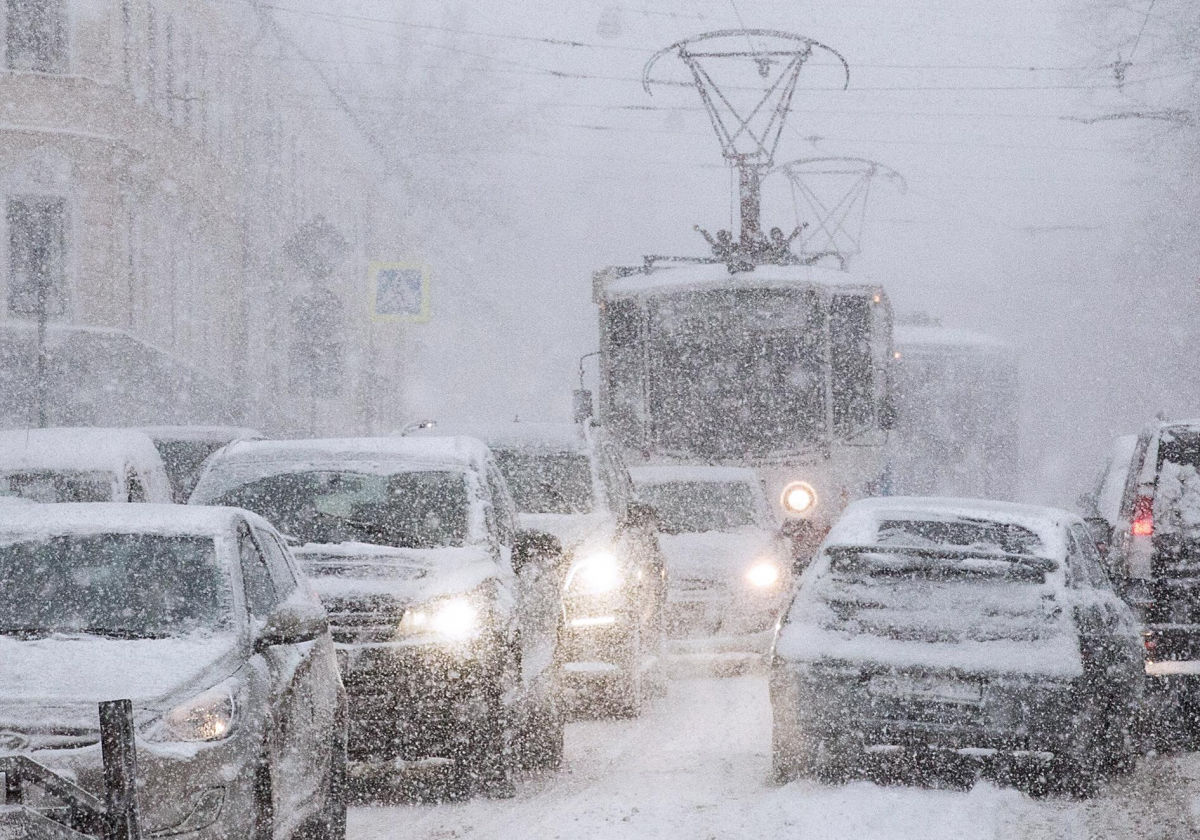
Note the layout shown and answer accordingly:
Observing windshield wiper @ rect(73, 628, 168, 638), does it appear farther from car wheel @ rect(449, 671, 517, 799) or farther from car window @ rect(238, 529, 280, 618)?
car wheel @ rect(449, 671, 517, 799)

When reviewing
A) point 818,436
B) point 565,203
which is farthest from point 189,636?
point 565,203

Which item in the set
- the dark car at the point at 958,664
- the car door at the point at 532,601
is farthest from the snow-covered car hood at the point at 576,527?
the dark car at the point at 958,664

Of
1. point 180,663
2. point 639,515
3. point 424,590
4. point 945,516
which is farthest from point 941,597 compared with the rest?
point 180,663

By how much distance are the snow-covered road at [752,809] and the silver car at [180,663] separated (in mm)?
1097

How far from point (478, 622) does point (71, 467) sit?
5.51m

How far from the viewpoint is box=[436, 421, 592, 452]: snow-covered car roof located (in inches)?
563

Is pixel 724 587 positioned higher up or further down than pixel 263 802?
further down

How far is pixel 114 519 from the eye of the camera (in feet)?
24.7

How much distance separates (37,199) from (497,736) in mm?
25444

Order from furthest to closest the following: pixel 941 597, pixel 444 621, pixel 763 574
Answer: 1. pixel 763 574
2. pixel 941 597
3. pixel 444 621

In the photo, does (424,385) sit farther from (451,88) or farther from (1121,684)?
(1121,684)

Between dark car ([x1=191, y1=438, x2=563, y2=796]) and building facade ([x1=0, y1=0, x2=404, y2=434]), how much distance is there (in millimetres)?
14825

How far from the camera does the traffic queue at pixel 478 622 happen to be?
6625mm

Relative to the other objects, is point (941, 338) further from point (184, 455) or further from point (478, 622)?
point (478, 622)
